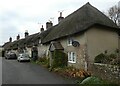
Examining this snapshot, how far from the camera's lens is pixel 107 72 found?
16125 mm

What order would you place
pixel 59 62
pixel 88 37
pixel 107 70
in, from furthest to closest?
1. pixel 59 62
2. pixel 88 37
3. pixel 107 70

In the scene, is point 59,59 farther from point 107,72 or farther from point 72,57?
point 107,72

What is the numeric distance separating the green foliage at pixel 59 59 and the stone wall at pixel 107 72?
734 centimetres

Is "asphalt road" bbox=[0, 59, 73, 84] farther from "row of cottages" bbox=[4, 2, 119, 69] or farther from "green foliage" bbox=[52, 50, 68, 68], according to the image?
"row of cottages" bbox=[4, 2, 119, 69]

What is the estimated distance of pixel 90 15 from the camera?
80.8ft

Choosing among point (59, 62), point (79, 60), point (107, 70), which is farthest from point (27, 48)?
point (107, 70)

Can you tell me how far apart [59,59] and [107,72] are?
10.4 meters

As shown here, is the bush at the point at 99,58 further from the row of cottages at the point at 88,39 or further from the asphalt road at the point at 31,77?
the asphalt road at the point at 31,77

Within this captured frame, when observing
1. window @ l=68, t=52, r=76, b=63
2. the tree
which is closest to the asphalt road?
window @ l=68, t=52, r=76, b=63

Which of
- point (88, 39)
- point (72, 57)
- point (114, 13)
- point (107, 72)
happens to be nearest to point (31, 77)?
point (72, 57)

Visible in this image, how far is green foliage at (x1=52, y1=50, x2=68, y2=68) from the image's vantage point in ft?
85.1

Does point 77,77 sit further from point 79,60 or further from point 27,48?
point 27,48

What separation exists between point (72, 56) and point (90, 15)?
473cm

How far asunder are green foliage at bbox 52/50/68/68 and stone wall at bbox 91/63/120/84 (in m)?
7.34
